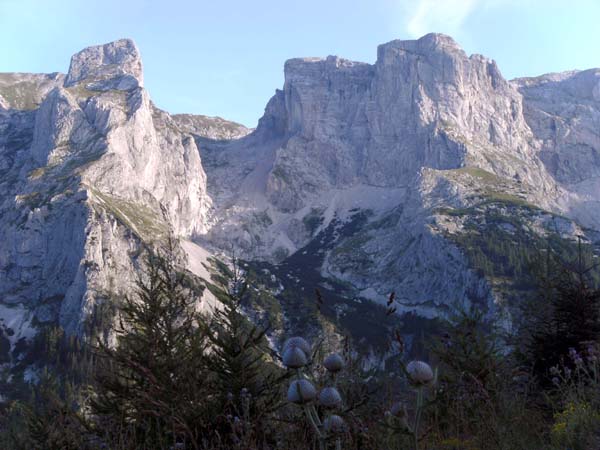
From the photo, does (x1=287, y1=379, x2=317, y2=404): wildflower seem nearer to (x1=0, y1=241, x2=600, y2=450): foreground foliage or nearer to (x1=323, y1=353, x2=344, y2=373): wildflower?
(x1=0, y1=241, x2=600, y2=450): foreground foliage

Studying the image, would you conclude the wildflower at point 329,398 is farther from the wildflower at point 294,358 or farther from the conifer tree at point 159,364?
the conifer tree at point 159,364

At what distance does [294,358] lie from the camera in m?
5.15

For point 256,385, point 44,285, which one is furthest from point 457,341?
point 44,285

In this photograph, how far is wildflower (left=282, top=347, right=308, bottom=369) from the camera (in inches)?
201

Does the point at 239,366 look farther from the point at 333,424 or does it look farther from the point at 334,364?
the point at 333,424

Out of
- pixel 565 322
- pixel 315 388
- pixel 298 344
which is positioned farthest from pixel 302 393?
pixel 565 322

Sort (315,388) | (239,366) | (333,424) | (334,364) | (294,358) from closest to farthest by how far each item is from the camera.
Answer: (333,424), (294,358), (334,364), (315,388), (239,366)

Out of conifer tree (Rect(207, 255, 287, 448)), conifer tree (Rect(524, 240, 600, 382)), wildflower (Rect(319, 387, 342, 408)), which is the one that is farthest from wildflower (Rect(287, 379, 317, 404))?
conifer tree (Rect(524, 240, 600, 382))

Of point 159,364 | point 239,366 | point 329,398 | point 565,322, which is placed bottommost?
point 239,366

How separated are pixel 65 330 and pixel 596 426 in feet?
599

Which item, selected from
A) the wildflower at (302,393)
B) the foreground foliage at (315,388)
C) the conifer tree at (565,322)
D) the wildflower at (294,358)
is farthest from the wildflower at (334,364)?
the conifer tree at (565,322)

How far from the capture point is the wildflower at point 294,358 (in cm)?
511

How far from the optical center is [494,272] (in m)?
191

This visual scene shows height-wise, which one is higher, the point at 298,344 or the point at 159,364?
the point at 298,344
